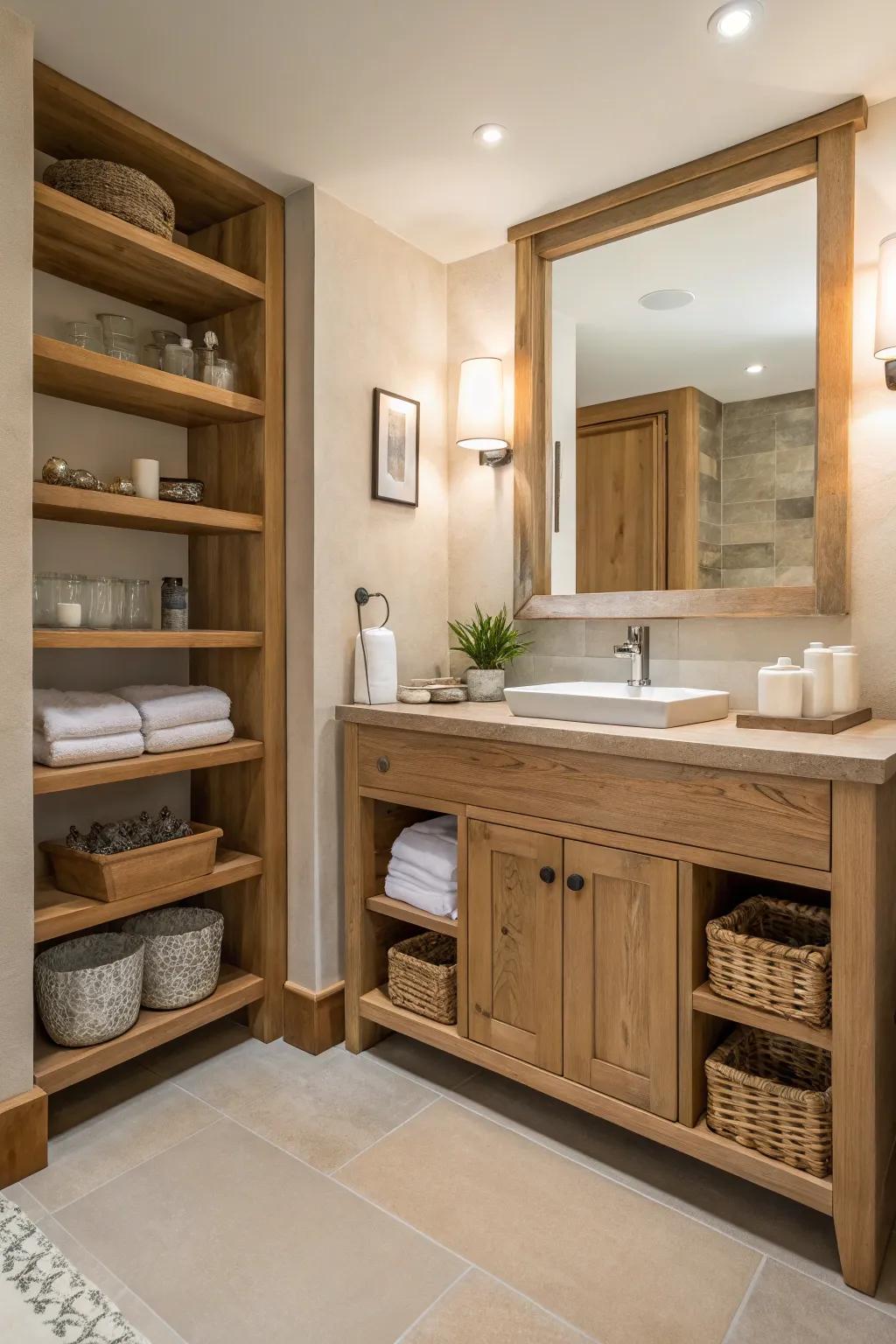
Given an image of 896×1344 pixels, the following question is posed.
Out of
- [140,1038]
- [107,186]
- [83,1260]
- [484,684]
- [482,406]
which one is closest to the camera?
[83,1260]

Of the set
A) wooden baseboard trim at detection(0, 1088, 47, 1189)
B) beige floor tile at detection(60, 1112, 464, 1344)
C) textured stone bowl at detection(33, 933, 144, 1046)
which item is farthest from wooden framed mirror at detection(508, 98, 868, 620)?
wooden baseboard trim at detection(0, 1088, 47, 1189)

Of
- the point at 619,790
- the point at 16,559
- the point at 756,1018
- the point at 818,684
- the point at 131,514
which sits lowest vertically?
the point at 756,1018

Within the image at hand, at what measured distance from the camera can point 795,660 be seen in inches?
80.7

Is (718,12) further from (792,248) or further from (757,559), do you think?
(757,559)

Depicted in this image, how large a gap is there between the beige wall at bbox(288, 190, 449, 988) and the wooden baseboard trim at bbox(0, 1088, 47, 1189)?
2.39 feet

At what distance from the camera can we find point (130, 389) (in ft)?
6.64

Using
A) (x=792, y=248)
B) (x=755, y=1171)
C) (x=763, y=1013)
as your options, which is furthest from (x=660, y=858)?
(x=792, y=248)

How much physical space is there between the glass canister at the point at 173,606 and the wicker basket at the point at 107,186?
0.88 metres

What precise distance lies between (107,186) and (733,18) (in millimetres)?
1386

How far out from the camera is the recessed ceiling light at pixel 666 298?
2199 mm

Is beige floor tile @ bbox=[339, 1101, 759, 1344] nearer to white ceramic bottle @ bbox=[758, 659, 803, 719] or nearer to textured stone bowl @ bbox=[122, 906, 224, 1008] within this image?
textured stone bowl @ bbox=[122, 906, 224, 1008]

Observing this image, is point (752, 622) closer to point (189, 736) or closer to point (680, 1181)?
point (680, 1181)

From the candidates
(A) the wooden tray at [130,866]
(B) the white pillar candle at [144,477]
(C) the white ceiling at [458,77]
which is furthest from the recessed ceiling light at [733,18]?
(A) the wooden tray at [130,866]

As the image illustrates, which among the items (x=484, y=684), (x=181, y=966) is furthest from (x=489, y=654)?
(x=181, y=966)
